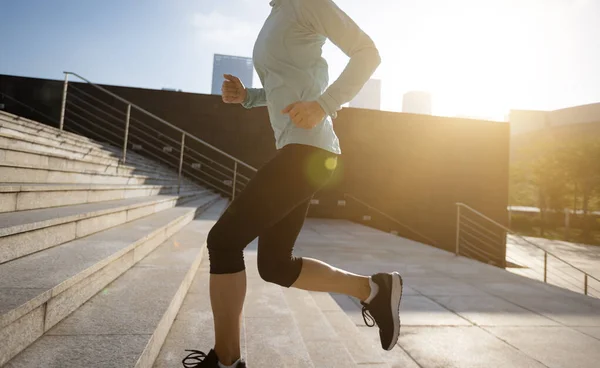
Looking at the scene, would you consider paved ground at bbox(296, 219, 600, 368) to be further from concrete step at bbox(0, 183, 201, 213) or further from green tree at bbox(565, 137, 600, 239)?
A: green tree at bbox(565, 137, 600, 239)

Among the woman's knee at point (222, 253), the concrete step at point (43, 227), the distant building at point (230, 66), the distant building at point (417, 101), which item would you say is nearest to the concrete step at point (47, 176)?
the concrete step at point (43, 227)

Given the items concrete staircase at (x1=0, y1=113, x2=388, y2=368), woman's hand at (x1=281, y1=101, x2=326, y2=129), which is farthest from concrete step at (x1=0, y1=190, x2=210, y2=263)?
woman's hand at (x1=281, y1=101, x2=326, y2=129)

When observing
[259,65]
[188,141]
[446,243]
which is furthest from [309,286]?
[446,243]

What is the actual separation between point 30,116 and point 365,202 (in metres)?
9.66

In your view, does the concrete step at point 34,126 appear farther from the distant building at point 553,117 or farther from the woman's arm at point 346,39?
the distant building at point 553,117

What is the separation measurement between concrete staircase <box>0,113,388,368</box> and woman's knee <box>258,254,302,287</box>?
0.40m

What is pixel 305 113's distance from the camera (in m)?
0.99

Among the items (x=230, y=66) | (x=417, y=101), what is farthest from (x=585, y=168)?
(x=230, y=66)

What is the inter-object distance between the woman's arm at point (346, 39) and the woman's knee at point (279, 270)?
543mm

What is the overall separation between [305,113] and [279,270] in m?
0.56

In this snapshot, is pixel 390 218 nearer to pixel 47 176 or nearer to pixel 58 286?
pixel 47 176

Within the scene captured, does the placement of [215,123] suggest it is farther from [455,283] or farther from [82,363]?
[82,363]

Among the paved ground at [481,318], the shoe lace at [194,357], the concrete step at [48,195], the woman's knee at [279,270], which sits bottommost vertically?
the paved ground at [481,318]

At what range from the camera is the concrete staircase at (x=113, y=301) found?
102 cm
